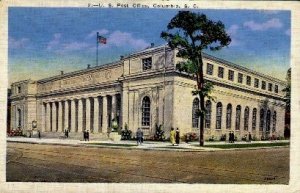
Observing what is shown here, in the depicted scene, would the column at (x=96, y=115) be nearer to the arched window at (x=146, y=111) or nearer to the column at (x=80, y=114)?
the column at (x=80, y=114)

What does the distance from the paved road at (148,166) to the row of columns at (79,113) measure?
35 cm

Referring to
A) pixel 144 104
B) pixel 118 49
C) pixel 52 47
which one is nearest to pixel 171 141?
pixel 144 104

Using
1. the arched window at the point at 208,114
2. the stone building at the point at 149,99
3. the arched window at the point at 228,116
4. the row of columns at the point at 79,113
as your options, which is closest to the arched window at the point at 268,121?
the stone building at the point at 149,99

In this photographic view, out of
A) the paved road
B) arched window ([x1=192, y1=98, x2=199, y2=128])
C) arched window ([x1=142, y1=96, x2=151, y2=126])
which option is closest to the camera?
the paved road

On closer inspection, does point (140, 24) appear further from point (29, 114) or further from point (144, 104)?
point (29, 114)

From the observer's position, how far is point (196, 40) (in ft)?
20.7

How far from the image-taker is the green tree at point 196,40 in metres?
6.05

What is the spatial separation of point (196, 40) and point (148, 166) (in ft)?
4.85

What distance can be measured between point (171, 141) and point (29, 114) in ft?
5.41

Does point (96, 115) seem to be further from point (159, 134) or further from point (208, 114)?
point (208, 114)

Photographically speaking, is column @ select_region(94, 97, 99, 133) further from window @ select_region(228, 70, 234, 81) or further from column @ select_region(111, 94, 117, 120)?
window @ select_region(228, 70, 234, 81)

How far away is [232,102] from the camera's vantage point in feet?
21.4

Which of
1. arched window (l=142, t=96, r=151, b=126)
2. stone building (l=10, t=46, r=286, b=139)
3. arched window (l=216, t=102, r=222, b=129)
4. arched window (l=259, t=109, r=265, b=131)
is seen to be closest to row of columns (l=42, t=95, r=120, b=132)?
stone building (l=10, t=46, r=286, b=139)

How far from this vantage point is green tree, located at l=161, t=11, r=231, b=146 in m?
6.05
